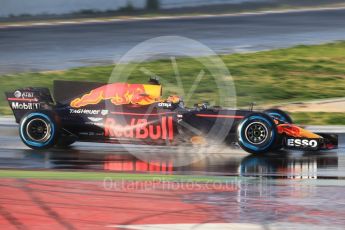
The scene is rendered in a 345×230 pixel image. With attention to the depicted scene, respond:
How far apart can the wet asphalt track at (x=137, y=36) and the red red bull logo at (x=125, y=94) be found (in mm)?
8388

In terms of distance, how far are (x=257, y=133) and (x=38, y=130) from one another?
3432 millimetres

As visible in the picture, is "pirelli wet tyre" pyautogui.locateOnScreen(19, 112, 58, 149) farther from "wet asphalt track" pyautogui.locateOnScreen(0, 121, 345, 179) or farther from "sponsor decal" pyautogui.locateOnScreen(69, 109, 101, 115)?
"sponsor decal" pyautogui.locateOnScreen(69, 109, 101, 115)

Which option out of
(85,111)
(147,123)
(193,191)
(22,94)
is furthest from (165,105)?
(193,191)

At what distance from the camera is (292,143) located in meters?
13.7

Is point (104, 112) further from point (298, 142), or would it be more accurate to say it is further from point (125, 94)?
point (298, 142)

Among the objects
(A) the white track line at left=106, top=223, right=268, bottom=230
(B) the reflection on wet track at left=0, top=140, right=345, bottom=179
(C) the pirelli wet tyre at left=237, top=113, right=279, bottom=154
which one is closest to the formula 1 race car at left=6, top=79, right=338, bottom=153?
(C) the pirelli wet tyre at left=237, top=113, right=279, bottom=154

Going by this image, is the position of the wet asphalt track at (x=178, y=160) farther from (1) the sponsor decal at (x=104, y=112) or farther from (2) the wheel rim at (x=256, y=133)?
(1) the sponsor decal at (x=104, y=112)

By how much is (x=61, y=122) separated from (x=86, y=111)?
0.43m

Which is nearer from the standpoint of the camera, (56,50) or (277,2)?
(56,50)

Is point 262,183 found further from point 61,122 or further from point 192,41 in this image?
point 192,41

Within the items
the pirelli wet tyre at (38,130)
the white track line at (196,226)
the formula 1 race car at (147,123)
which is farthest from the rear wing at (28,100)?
the white track line at (196,226)

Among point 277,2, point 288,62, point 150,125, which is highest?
point 277,2

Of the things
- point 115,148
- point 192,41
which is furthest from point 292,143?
point 192,41

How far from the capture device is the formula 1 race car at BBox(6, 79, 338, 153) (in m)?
13.7
